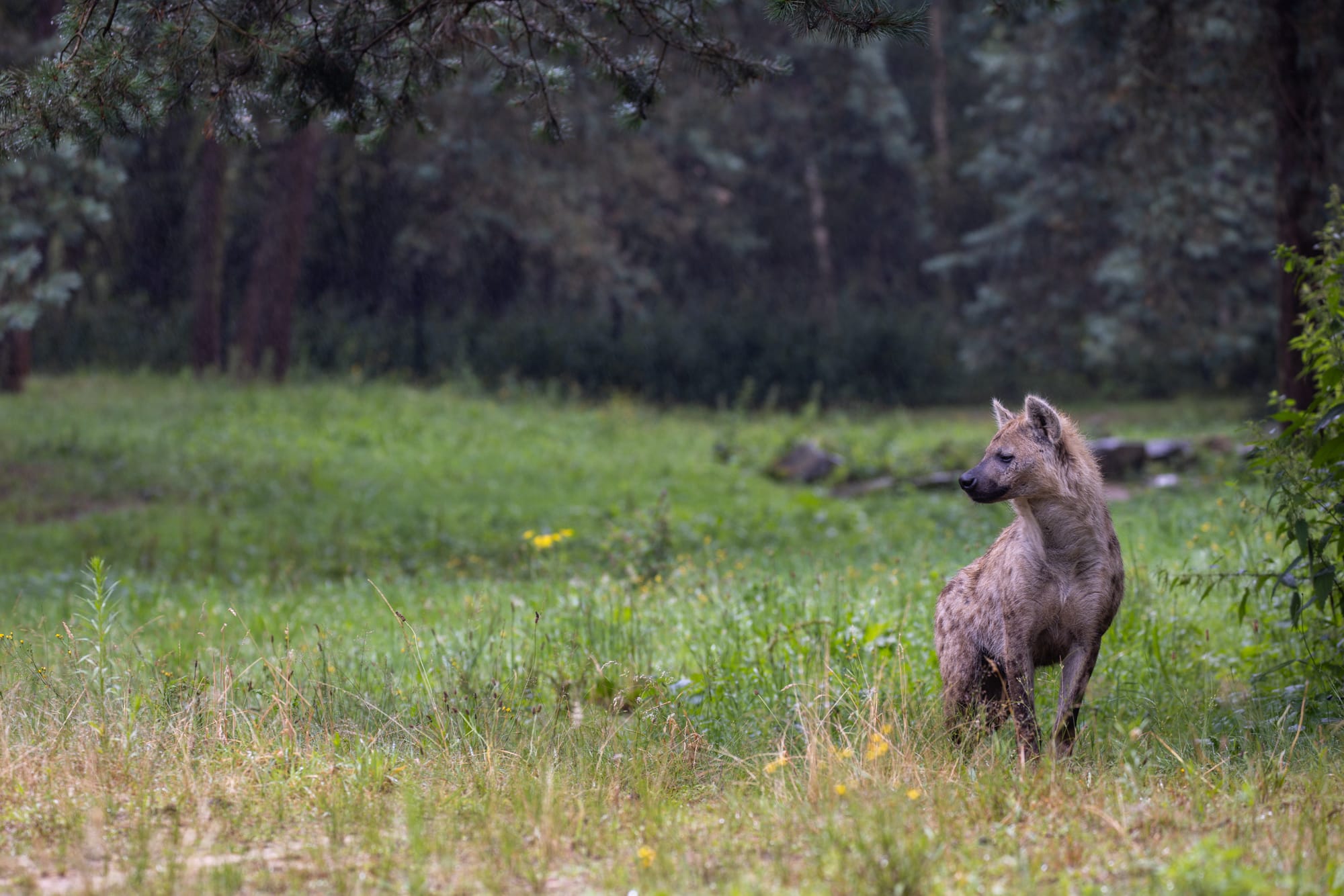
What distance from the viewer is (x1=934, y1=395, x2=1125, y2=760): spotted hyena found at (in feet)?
16.6

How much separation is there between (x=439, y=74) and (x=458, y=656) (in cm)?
359

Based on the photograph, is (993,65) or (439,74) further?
(993,65)

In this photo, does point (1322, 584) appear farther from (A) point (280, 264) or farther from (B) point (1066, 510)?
(A) point (280, 264)

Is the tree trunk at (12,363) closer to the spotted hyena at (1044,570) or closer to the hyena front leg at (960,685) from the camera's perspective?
the hyena front leg at (960,685)

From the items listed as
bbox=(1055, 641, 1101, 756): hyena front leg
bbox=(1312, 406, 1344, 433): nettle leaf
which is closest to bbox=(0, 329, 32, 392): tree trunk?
bbox=(1055, 641, 1101, 756): hyena front leg

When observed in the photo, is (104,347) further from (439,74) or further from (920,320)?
(439,74)

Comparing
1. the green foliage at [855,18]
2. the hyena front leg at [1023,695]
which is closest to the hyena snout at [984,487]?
the hyena front leg at [1023,695]

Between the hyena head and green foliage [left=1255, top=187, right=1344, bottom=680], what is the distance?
1.29 m

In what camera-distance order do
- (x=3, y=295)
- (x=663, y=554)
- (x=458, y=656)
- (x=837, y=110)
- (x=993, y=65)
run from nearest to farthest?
(x=458, y=656) → (x=663, y=554) → (x=3, y=295) → (x=993, y=65) → (x=837, y=110)

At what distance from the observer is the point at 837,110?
41344 mm

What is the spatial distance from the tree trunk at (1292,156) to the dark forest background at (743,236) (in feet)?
7.73

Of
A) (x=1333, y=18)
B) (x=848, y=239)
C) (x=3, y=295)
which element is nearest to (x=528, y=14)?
(x=1333, y=18)

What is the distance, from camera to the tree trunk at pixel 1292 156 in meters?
12.7

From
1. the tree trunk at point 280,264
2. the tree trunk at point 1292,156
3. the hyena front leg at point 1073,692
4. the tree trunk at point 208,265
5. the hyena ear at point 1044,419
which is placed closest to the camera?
the hyena front leg at point 1073,692
